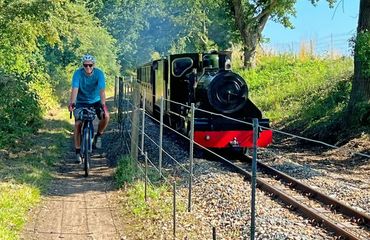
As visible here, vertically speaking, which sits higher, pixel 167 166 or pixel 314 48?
pixel 314 48

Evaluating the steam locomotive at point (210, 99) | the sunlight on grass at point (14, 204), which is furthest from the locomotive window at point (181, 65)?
the sunlight on grass at point (14, 204)

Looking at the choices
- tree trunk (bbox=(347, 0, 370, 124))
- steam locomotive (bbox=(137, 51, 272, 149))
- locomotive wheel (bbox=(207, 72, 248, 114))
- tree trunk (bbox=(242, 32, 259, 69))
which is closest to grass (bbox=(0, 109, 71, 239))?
steam locomotive (bbox=(137, 51, 272, 149))

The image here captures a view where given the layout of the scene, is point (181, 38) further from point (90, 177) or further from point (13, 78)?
point (90, 177)

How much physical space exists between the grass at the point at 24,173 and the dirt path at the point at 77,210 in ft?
0.49

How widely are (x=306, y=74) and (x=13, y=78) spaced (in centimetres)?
1384

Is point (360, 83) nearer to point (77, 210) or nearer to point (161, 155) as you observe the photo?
point (161, 155)

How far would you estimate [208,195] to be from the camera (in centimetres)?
883

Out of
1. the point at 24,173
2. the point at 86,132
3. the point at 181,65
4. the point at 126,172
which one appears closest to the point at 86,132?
the point at 86,132

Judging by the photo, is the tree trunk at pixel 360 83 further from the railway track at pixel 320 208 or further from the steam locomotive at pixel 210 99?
the railway track at pixel 320 208

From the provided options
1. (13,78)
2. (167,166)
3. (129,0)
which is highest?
(129,0)

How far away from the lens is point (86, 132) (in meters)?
9.88

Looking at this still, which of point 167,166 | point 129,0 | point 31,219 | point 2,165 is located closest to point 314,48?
point 167,166

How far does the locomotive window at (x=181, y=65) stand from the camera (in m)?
15.5

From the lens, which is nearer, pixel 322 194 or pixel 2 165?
pixel 322 194
